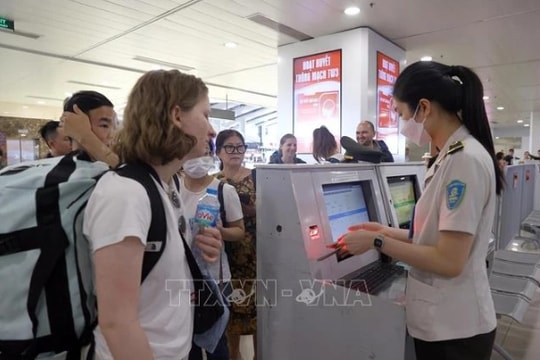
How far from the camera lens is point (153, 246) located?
2.72 ft

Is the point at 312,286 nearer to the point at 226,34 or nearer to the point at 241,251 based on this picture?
the point at 241,251

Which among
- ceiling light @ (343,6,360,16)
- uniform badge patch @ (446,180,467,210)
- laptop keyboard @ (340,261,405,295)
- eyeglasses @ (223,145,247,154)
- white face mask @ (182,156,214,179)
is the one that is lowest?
laptop keyboard @ (340,261,405,295)

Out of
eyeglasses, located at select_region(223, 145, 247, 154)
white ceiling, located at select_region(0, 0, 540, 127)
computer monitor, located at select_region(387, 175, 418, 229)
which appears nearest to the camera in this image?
computer monitor, located at select_region(387, 175, 418, 229)

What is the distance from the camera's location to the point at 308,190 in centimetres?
136

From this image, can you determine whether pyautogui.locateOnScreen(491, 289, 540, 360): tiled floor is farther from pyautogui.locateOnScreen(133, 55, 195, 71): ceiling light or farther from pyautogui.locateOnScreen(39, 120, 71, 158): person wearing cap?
pyautogui.locateOnScreen(133, 55, 195, 71): ceiling light

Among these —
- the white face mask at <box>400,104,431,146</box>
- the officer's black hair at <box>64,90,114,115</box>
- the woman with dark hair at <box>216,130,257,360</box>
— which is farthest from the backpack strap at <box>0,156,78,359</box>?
the woman with dark hair at <box>216,130,257,360</box>

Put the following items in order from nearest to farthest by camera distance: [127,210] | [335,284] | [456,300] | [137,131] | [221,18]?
1. [127,210]
2. [137,131]
3. [456,300]
4. [335,284]
5. [221,18]

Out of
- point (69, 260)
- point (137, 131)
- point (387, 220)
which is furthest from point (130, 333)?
point (387, 220)

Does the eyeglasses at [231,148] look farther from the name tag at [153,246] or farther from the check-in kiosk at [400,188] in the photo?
the name tag at [153,246]

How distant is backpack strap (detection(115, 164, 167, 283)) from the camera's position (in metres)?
0.82

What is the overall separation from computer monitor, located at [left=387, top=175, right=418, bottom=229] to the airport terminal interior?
0.01 m

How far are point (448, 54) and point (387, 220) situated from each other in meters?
5.26

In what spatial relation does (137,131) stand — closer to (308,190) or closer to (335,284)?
(308,190)

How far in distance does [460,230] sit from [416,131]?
0.43m
